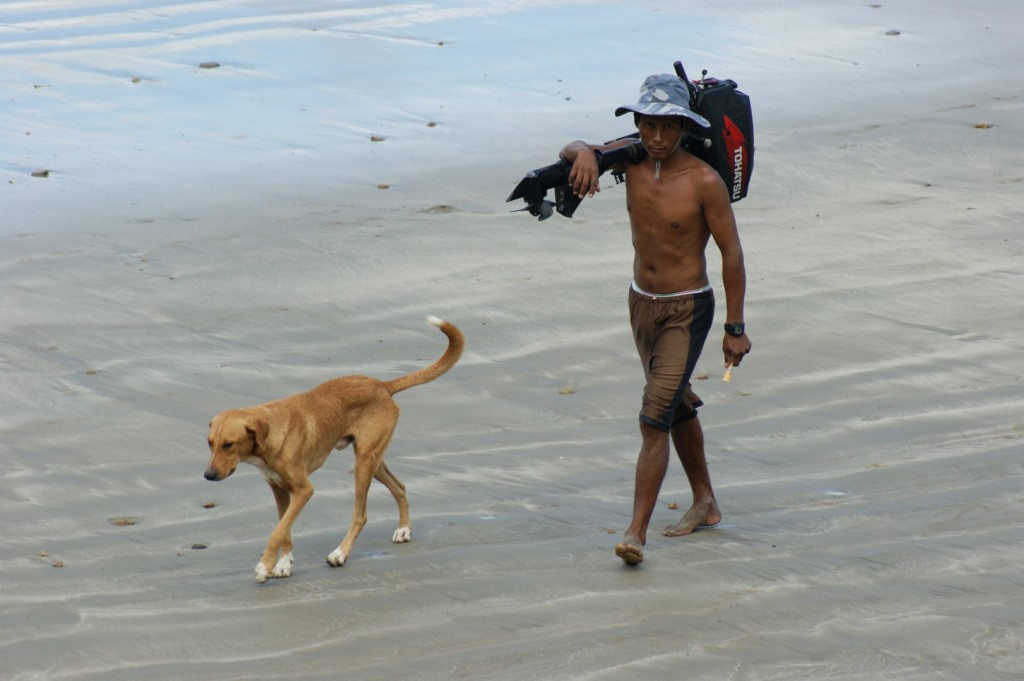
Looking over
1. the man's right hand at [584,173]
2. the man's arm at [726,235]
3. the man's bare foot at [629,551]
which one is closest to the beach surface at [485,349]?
the man's bare foot at [629,551]

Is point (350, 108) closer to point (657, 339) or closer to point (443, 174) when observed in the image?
point (443, 174)

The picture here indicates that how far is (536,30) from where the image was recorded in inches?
622

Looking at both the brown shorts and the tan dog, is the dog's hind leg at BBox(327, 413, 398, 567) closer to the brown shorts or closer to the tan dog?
the tan dog

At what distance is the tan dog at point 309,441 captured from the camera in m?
5.81

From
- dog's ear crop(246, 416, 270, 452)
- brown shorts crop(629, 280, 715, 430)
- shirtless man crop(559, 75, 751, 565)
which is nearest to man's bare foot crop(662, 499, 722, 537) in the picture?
shirtless man crop(559, 75, 751, 565)

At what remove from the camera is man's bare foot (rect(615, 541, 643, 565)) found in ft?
18.9

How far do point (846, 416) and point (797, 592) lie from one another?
8.09 feet

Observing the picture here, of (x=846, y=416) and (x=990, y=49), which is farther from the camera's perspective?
(x=990, y=49)

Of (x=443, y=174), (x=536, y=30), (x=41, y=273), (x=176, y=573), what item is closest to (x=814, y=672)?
(x=176, y=573)

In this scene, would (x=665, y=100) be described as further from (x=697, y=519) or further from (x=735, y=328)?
(x=697, y=519)

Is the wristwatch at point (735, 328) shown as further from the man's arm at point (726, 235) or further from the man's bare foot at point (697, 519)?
the man's bare foot at point (697, 519)

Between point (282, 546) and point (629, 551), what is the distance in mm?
1538

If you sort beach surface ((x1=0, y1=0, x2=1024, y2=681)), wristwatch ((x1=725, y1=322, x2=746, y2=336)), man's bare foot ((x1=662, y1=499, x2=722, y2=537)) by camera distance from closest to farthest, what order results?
1. beach surface ((x1=0, y1=0, x2=1024, y2=681))
2. wristwatch ((x1=725, y1=322, x2=746, y2=336))
3. man's bare foot ((x1=662, y1=499, x2=722, y2=537))

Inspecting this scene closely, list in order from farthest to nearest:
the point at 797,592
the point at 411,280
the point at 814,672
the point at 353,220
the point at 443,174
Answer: the point at 443,174
the point at 353,220
the point at 411,280
the point at 797,592
the point at 814,672
